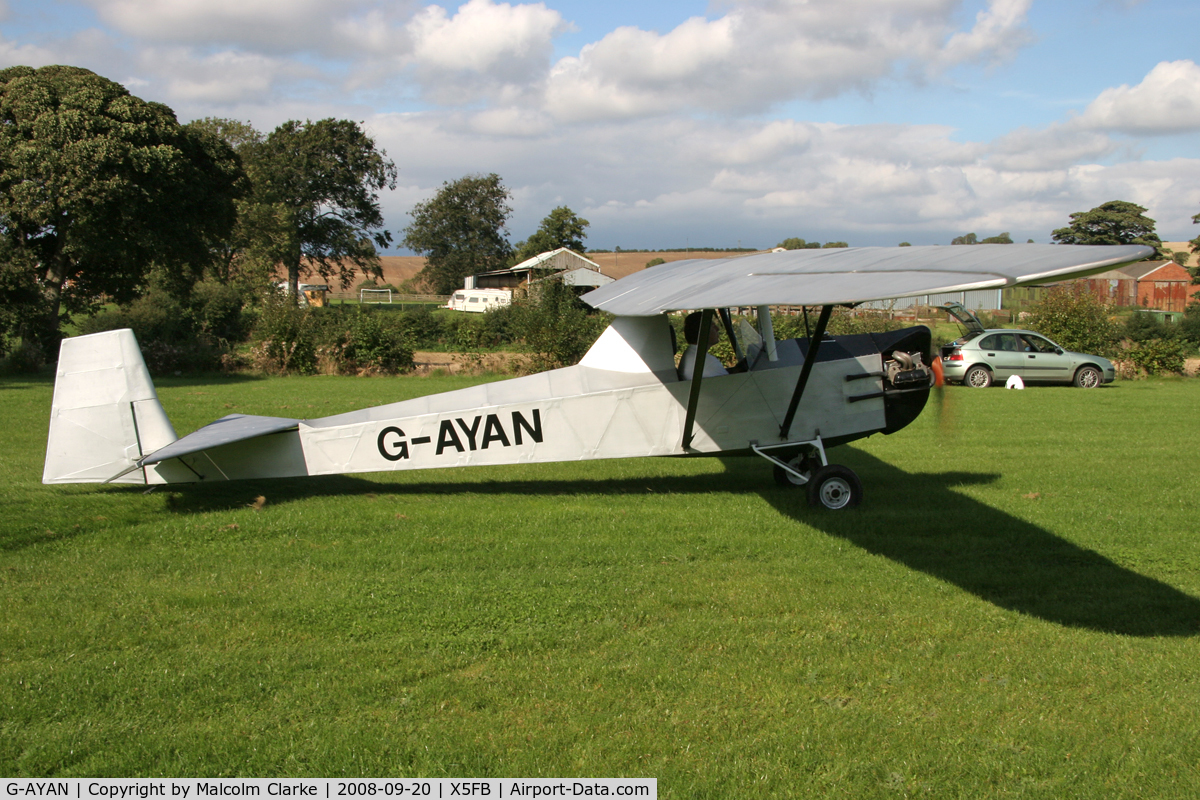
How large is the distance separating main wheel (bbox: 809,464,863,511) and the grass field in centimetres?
19

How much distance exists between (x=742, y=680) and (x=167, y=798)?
2.76 meters

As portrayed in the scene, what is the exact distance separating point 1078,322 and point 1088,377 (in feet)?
12.4

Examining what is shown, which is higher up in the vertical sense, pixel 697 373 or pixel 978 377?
pixel 697 373

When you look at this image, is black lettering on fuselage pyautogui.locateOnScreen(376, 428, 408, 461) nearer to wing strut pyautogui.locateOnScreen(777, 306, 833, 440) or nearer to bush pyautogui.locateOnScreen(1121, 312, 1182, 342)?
wing strut pyautogui.locateOnScreen(777, 306, 833, 440)

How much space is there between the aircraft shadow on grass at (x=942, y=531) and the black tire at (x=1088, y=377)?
13.0 metres

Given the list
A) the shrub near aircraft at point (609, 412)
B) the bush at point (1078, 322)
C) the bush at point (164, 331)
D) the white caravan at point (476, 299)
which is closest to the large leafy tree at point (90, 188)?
the bush at point (164, 331)

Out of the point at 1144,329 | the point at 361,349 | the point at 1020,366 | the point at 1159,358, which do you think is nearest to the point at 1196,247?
the point at 1144,329

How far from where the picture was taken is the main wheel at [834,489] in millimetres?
7773

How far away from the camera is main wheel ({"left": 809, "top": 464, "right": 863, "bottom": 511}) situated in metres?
7.77

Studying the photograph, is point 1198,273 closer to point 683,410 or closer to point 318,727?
point 683,410

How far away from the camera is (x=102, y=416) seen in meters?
6.93

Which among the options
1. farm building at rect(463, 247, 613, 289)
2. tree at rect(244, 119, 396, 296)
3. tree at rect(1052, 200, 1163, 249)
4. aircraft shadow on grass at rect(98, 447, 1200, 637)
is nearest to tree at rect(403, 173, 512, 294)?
farm building at rect(463, 247, 613, 289)

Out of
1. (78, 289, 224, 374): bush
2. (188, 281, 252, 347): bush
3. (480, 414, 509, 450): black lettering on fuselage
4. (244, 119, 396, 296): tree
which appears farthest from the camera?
(244, 119, 396, 296): tree
